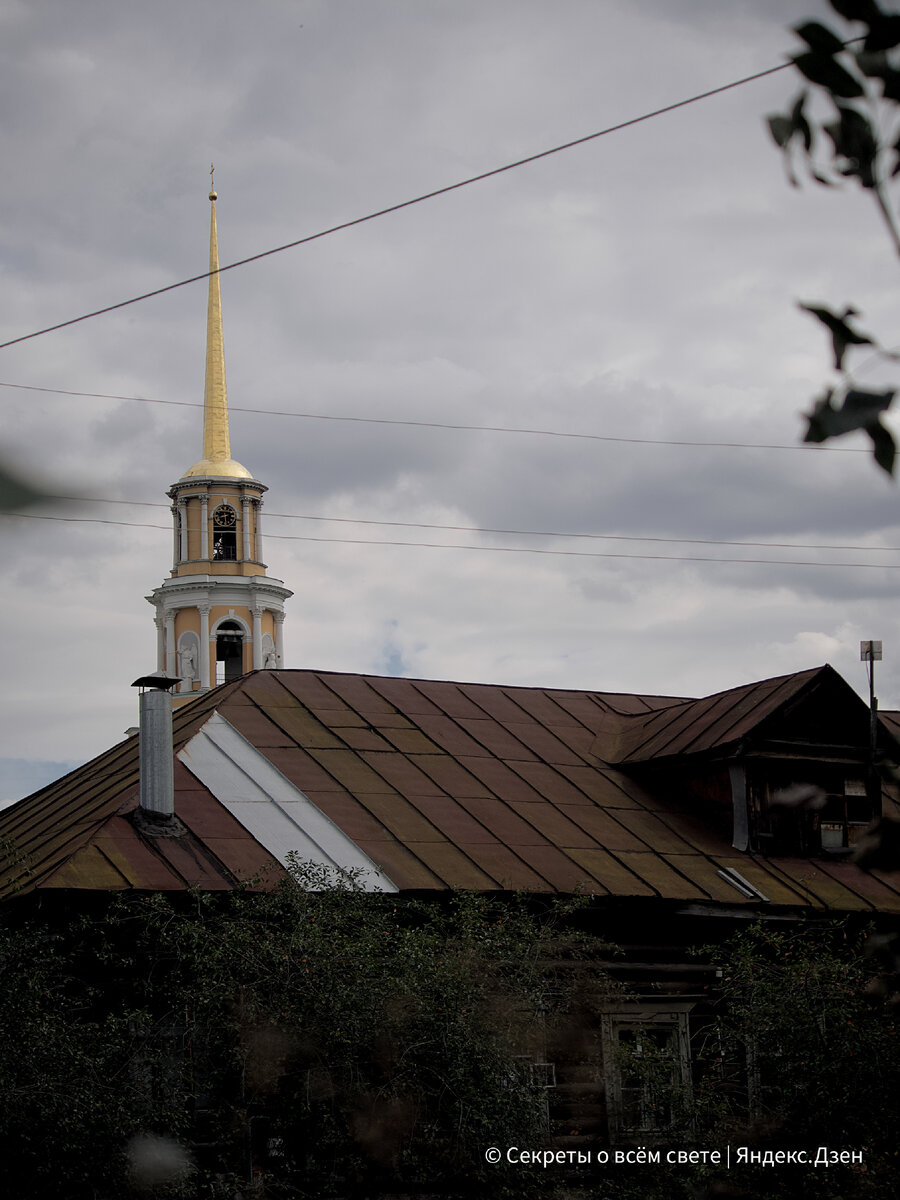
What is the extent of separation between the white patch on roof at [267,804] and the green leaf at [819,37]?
1083 centimetres

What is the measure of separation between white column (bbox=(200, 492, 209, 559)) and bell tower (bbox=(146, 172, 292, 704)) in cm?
4

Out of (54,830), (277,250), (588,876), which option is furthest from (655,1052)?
(277,250)

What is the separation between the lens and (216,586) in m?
56.3

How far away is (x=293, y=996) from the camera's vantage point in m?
10.7

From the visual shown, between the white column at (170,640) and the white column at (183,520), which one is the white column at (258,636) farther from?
the white column at (183,520)

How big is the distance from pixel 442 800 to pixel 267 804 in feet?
6.95

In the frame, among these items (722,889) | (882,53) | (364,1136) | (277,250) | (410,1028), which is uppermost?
(277,250)

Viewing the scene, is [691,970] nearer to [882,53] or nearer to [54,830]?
[54,830]

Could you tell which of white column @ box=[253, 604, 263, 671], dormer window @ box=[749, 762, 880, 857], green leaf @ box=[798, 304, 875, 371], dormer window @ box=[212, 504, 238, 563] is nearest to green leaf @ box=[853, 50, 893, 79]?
green leaf @ box=[798, 304, 875, 371]

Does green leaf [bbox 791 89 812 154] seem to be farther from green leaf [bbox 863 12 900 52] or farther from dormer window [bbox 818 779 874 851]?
dormer window [bbox 818 779 874 851]

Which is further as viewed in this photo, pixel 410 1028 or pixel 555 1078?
pixel 555 1078

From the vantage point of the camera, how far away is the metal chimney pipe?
533 inches

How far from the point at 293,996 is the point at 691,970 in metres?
5.48

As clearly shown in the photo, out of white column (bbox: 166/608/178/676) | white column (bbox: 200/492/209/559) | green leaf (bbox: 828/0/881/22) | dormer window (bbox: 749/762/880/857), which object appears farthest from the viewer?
white column (bbox: 166/608/178/676)
